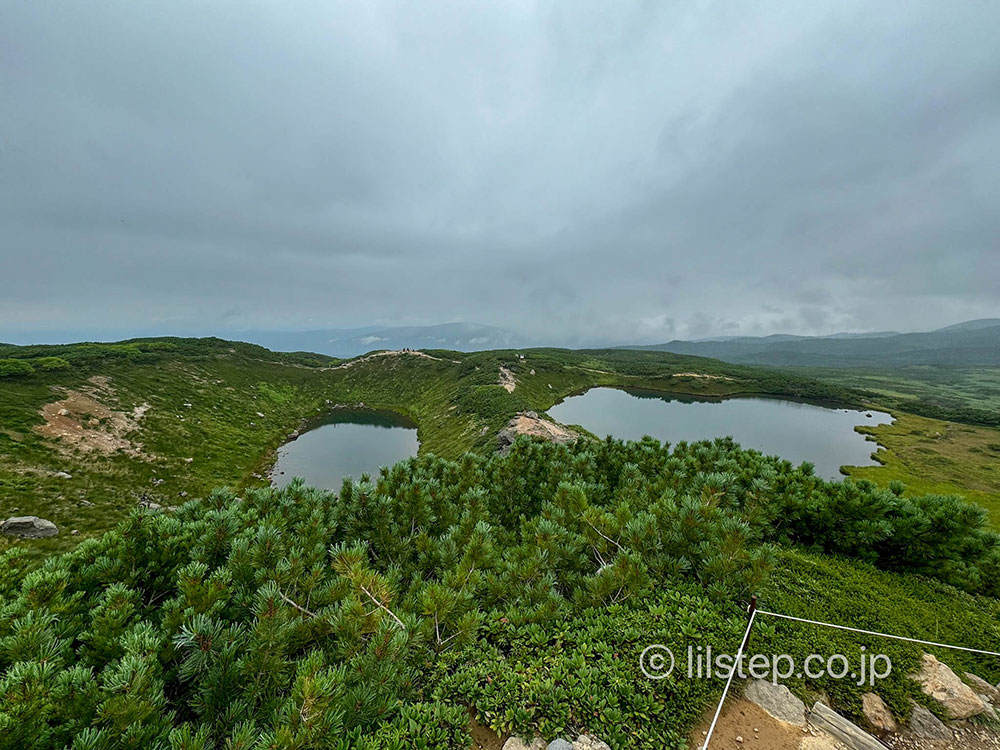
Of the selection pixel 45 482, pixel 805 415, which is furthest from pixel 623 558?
pixel 805 415

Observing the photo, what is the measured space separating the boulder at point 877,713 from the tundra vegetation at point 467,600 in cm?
18

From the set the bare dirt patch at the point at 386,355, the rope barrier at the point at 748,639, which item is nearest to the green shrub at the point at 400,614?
the rope barrier at the point at 748,639

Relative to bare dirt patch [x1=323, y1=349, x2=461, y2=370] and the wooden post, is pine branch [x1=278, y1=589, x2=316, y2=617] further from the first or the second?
bare dirt patch [x1=323, y1=349, x2=461, y2=370]

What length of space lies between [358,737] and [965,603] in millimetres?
14067

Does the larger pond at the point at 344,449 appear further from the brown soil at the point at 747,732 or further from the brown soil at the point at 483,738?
the brown soil at the point at 747,732

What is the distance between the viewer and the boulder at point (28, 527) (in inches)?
999

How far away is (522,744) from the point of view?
4547mm

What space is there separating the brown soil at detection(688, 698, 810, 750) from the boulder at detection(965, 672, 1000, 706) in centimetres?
449

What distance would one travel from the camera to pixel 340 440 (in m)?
64.4

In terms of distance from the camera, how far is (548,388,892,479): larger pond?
218 feet

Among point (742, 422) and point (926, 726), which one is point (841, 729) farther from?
point (742, 422)

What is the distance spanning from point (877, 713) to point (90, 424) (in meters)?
70.1

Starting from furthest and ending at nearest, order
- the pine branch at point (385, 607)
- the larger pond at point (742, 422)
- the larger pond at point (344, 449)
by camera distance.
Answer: the larger pond at point (742, 422) → the larger pond at point (344, 449) → the pine branch at point (385, 607)

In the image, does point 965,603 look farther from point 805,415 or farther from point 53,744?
point 805,415
